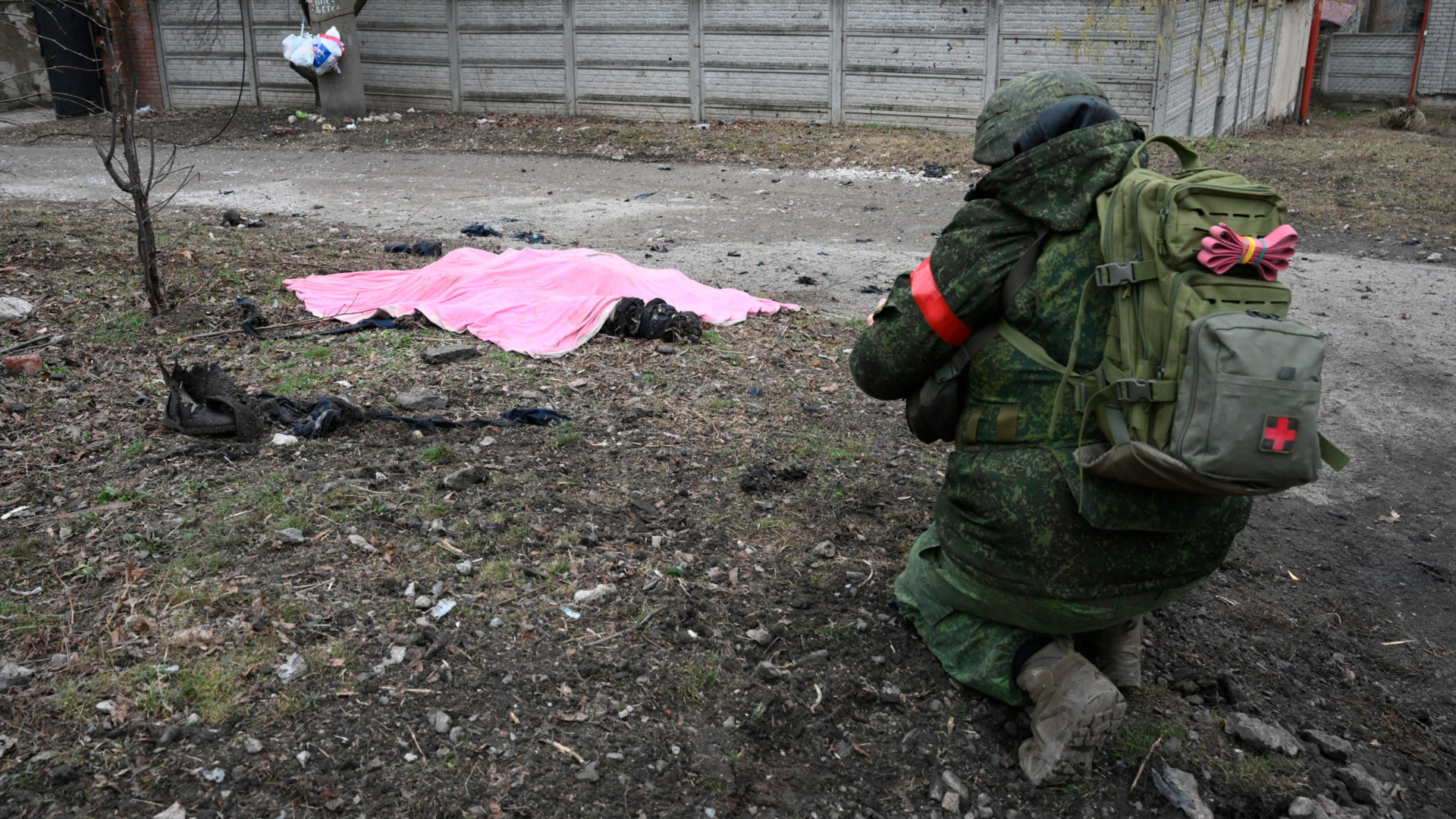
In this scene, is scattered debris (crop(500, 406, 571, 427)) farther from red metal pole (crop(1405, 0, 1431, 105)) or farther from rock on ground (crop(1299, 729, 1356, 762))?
red metal pole (crop(1405, 0, 1431, 105))

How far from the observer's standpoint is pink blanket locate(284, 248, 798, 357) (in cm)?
536

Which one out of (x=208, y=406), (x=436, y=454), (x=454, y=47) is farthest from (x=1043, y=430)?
(x=454, y=47)

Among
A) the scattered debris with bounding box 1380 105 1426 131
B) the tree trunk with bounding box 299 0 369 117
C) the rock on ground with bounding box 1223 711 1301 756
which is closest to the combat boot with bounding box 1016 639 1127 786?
the rock on ground with bounding box 1223 711 1301 756

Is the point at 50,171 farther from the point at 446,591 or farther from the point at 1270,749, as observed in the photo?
the point at 1270,749

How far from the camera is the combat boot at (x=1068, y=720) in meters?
2.36

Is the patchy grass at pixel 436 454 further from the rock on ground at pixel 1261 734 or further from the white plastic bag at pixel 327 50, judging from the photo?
the white plastic bag at pixel 327 50

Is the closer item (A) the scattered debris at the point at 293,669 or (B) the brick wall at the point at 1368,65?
(A) the scattered debris at the point at 293,669

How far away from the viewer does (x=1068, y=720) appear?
2.36 metres

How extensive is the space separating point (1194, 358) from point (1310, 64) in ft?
65.6

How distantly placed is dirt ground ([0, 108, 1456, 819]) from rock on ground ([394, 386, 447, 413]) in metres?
0.10

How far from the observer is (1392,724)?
268 centimetres

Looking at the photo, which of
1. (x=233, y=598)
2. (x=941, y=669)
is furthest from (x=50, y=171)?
(x=941, y=669)

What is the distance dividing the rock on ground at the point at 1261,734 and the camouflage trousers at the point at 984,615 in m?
0.37

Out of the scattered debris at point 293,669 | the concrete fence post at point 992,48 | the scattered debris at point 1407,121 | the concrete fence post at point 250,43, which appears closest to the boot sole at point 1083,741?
the scattered debris at point 293,669
